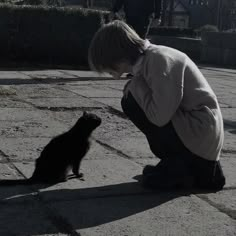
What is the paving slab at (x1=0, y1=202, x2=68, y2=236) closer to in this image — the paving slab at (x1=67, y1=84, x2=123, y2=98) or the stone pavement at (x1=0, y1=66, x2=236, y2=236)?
the stone pavement at (x1=0, y1=66, x2=236, y2=236)

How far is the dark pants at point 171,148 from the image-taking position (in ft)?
12.8

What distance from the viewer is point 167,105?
3.72 meters

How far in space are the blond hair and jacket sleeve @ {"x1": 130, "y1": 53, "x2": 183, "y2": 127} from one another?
0.13 metres

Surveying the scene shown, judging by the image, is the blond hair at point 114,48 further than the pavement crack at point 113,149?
No

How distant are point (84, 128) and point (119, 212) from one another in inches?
33.9

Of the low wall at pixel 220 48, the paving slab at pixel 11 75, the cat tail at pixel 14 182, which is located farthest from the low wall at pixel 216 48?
the cat tail at pixel 14 182

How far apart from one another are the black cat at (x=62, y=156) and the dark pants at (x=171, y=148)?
1.17 ft

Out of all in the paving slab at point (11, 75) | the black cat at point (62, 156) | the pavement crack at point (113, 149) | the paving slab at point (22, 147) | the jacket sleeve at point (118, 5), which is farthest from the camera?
the jacket sleeve at point (118, 5)

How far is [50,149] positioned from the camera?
4020 millimetres

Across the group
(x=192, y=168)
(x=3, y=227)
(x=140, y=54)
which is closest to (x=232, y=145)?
(x=192, y=168)

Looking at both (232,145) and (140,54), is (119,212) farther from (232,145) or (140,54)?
(232,145)

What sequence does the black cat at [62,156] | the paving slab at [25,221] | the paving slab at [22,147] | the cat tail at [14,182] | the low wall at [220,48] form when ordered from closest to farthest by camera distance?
the paving slab at [25,221], the cat tail at [14,182], the black cat at [62,156], the paving slab at [22,147], the low wall at [220,48]

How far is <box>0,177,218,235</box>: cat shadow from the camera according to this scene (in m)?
3.24

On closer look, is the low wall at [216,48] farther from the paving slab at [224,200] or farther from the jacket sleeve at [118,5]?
the paving slab at [224,200]
